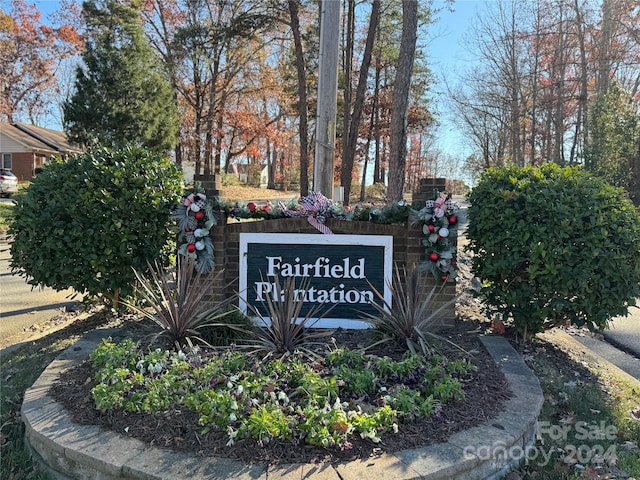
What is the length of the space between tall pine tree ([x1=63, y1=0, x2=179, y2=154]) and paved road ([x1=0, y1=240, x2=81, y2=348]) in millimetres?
12552

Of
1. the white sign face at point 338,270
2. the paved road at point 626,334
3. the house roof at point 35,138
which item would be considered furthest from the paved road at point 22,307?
the house roof at point 35,138

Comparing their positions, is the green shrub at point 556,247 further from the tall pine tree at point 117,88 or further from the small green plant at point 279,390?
the tall pine tree at point 117,88

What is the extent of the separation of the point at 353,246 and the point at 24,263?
9.17 feet

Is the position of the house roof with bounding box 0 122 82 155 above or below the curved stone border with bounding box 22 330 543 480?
above

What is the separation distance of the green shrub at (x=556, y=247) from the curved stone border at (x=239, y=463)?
3.79 feet

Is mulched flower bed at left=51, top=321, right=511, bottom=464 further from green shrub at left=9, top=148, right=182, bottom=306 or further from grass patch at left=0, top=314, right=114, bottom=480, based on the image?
green shrub at left=9, top=148, right=182, bottom=306

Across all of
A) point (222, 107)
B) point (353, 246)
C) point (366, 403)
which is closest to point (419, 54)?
point (222, 107)

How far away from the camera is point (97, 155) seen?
4129 mm

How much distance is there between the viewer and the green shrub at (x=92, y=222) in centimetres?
384

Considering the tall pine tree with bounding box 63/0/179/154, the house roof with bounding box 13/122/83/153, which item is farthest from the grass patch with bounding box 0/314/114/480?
the house roof with bounding box 13/122/83/153

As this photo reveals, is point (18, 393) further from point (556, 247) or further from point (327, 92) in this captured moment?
point (327, 92)

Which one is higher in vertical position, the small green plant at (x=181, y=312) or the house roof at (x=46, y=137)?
the house roof at (x=46, y=137)

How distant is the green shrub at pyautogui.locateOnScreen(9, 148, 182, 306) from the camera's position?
3844 millimetres

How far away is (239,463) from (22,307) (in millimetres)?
4674
